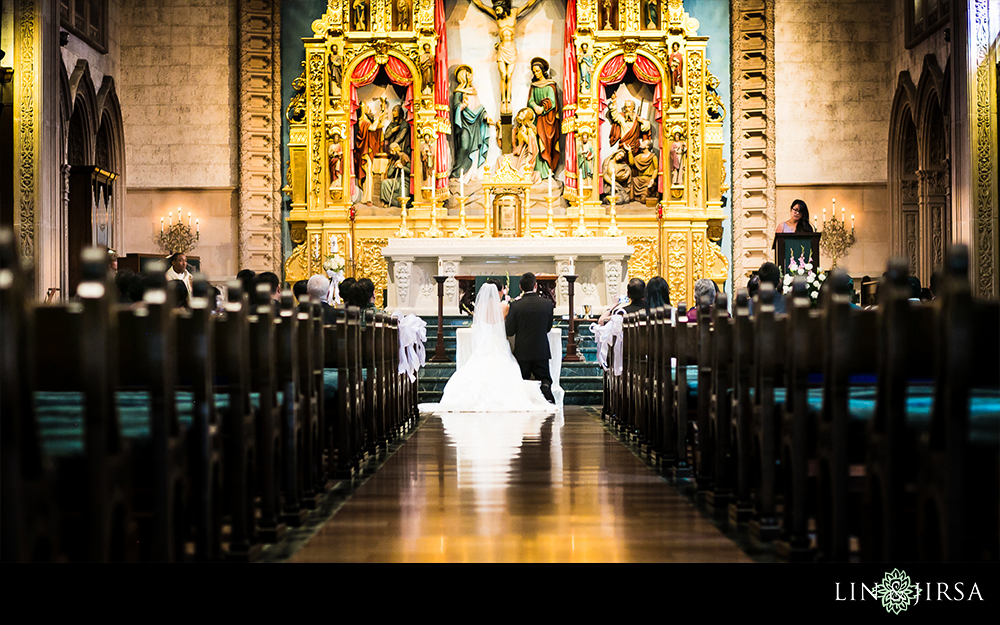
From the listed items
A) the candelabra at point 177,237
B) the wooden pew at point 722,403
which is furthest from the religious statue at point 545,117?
the wooden pew at point 722,403

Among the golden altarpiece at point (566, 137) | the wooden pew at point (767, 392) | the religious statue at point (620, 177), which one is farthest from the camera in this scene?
the religious statue at point (620, 177)

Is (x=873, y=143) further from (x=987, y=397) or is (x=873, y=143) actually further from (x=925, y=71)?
(x=987, y=397)

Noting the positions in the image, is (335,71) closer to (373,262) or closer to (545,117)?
(373,262)

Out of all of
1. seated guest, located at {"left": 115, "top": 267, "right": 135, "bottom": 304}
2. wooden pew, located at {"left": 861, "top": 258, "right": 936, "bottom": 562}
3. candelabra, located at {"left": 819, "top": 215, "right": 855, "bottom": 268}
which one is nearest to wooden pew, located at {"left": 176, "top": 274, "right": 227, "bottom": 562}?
wooden pew, located at {"left": 861, "top": 258, "right": 936, "bottom": 562}

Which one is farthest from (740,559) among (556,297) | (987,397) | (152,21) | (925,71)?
(152,21)

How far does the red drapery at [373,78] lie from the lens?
1527 cm

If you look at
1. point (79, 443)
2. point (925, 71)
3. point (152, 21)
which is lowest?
point (79, 443)

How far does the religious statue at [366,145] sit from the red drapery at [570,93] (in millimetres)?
2880

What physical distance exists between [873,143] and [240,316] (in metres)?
14.0

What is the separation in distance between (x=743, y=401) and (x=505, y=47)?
38.9ft

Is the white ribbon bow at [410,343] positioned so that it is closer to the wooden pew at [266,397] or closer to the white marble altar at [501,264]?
the white marble altar at [501,264]

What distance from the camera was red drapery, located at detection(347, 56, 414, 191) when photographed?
50.1 ft

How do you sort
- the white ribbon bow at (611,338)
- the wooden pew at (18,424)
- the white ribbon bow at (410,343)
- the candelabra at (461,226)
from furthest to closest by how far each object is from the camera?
the candelabra at (461,226) < the white ribbon bow at (410,343) < the white ribbon bow at (611,338) < the wooden pew at (18,424)

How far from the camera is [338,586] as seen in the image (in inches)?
126
